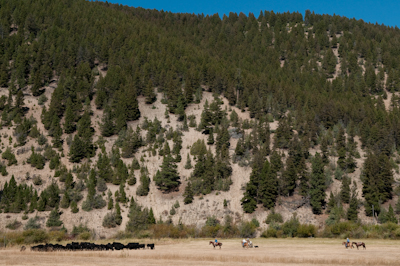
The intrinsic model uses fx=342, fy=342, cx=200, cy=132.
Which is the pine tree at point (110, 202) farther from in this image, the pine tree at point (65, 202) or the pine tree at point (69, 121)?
the pine tree at point (69, 121)

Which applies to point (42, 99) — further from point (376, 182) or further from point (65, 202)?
point (376, 182)

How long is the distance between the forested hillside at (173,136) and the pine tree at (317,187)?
1.09ft

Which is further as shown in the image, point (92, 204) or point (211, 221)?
point (92, 204)

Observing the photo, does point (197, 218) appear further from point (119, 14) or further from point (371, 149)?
point (119, 14)

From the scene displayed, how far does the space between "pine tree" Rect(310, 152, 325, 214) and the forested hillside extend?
332 millimetres

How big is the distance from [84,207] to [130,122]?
3622cm

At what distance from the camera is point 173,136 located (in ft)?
318

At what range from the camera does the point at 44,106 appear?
102 meters

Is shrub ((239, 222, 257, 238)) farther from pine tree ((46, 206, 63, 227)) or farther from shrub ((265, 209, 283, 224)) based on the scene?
pine tree ((46, 206, 63, 227))

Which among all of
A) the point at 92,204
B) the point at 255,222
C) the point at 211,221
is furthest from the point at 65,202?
the point at 255,222

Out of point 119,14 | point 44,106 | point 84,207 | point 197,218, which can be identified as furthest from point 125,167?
point 119,14

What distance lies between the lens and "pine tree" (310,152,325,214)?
76.2 meters

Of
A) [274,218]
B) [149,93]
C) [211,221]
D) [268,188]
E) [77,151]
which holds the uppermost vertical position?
[149,93]

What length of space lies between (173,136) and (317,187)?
1610 inches
